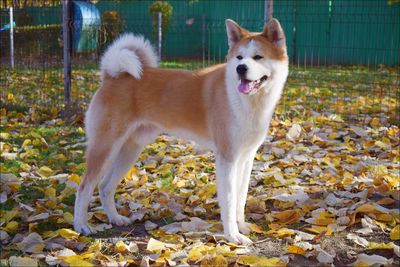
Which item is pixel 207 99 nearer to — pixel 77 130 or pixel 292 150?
pixel 292 150

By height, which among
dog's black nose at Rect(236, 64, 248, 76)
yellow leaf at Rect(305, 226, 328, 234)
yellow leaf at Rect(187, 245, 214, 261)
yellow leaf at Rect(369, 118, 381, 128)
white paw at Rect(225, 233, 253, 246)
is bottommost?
white paw at Rect(225, 233, 253, 246)

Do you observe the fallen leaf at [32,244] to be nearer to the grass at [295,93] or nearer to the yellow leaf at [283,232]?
the yellow leaf at [283,232]

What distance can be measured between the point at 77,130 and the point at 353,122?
356cm

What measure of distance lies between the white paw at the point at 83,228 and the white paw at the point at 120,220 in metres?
0.21

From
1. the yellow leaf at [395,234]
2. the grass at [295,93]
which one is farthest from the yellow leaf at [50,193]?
the grass at [295,93]

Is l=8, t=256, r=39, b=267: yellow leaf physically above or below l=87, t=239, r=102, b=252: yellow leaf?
above

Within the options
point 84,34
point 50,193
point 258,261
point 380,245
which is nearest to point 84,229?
point 50,193

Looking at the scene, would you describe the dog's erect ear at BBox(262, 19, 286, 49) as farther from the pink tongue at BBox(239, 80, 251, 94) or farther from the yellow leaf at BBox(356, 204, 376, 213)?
the yellow leaf at BBox(356, 204, 376, 213)

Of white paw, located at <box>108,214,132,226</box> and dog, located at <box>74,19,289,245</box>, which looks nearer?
dog, located at <box>74,19,289,245</box>

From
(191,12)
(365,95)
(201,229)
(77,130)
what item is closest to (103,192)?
(201,229)

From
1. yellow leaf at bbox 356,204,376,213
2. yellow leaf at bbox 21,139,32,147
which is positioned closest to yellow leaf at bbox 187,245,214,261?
yellow leaf at bbox 356,204,376,213

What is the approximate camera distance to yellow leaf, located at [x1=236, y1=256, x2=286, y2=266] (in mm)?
2766

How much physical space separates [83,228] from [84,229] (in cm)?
1

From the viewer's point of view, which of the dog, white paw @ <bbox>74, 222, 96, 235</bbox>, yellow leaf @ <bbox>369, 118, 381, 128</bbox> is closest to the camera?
the dog
